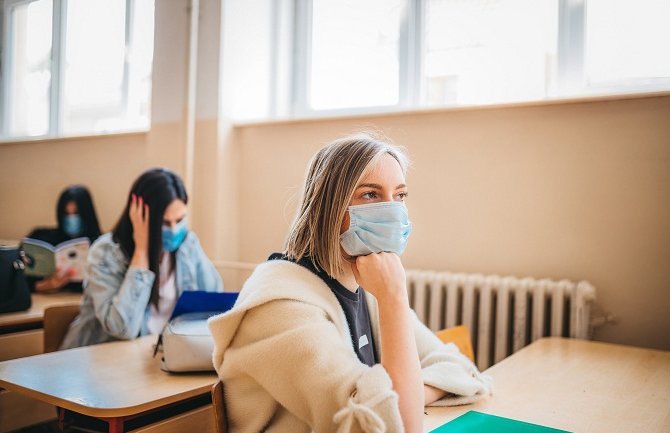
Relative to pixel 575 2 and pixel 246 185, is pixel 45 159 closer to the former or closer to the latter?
pixel 246 185

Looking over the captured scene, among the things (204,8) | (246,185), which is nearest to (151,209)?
(246,185)

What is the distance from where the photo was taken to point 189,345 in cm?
157

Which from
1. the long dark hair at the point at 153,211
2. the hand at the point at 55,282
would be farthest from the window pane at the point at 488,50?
the hand at the point at 55,282

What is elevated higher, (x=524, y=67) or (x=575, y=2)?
(x=575, y=2)

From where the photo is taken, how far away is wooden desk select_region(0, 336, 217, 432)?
1336 mm

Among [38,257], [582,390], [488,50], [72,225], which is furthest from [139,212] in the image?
[488,50]

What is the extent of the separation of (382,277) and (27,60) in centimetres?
141

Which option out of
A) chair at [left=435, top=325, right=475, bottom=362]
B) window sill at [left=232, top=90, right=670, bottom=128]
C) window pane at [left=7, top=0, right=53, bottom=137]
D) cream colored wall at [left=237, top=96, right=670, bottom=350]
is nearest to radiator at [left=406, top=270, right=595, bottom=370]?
cream colored wall at [left=237, top=96, right=670, bottom=350]

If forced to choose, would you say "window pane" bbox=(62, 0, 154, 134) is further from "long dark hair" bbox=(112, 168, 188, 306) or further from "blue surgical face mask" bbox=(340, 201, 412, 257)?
"blue surgical face mask" bbox=(340, 201, 412, 257)

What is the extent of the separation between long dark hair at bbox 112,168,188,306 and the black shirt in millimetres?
1183

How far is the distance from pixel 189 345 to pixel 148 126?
2.30 metres

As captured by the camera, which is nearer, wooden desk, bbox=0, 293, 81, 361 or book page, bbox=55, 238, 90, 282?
wooden desk, bbox=0, 293, 81, 361

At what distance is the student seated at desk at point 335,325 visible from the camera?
38.1 inches

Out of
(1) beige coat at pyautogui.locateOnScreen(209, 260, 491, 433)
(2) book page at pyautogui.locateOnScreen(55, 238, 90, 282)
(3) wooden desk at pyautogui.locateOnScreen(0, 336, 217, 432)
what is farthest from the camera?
(2) book page at pyautogui.locateOnScreen(55, 238, 90, 282)
